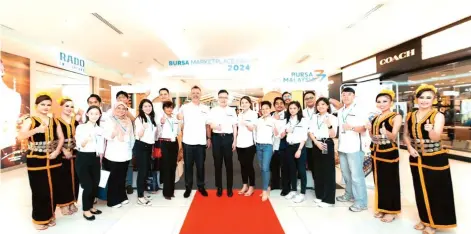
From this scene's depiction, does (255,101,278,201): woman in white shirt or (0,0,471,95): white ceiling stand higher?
(0,0,471,95): white ceiling

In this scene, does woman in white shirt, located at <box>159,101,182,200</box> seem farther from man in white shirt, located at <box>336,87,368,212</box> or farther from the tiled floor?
man in white shirt, located at <box>336,87,368,212</box>

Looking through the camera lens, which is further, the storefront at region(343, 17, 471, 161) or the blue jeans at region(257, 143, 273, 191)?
the storefront at region(343, 17, 471, 161)

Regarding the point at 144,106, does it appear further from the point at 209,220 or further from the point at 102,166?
the point at 209,220

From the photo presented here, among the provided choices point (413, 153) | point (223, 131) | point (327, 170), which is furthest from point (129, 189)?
point (413, 153)

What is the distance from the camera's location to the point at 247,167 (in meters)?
3.65

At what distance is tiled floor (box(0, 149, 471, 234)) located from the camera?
2.68 meters

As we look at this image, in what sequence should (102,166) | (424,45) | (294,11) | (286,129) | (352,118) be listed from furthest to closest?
(424,45)
(294,11)
(286,129)
(102,166)
(352,118)

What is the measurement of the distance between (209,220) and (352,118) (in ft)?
6.76

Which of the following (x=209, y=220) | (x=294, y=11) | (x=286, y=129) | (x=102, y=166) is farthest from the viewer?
(x=294, y=11)

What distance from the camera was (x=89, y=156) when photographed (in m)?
2.84

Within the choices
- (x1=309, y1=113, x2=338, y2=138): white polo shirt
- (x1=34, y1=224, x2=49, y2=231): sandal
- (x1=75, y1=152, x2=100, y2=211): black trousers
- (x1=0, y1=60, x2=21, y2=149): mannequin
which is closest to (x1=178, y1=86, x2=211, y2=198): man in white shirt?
(x1=75, y1=152, x2=100, y2=211): black trousers

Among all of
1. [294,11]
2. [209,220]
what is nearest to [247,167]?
[209,220]

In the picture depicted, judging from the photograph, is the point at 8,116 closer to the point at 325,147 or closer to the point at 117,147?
the point at 117,147

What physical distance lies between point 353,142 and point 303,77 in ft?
11.3
